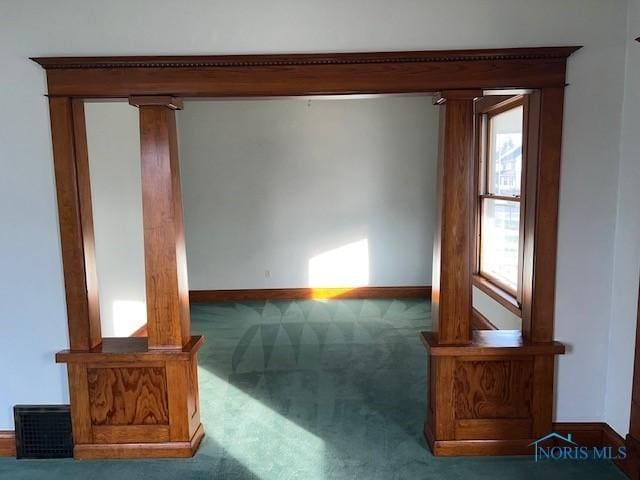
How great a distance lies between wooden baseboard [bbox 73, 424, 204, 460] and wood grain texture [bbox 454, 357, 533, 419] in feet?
5.32

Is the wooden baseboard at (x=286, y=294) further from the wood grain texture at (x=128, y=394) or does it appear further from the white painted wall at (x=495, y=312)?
the wood grain texture at (x=128, y=394)

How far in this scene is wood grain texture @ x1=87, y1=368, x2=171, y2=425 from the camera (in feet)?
8.69

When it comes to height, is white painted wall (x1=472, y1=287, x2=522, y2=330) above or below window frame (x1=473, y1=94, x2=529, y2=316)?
below

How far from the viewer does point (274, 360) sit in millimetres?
4121

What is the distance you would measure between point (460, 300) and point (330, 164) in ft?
12.4

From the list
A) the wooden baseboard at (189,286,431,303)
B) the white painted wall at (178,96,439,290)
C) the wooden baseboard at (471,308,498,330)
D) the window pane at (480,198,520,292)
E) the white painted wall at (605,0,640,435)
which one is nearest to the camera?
the white painted wall at (605,0,640,435)

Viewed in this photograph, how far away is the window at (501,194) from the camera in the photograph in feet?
12.9

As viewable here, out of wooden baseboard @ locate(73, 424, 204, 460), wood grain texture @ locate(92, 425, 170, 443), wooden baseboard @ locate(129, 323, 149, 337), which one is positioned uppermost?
wooden baseboard @ locate(129, 323, 149, 337)

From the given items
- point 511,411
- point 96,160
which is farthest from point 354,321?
point 96,160

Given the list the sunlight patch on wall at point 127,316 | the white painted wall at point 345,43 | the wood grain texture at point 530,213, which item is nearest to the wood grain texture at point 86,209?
the white painted wall at point 345,43

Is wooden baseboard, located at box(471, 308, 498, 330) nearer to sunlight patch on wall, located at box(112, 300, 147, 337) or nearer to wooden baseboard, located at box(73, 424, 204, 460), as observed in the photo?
wooden baseboard, located at box(73, 424, 204, 460)

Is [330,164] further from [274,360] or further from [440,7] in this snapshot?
[440,7]

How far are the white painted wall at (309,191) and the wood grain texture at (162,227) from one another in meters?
3.45

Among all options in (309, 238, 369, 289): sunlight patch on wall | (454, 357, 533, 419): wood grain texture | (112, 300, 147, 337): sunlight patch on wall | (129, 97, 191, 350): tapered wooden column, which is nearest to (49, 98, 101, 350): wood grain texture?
(129, 97, 191, 350): tapered wooden column
